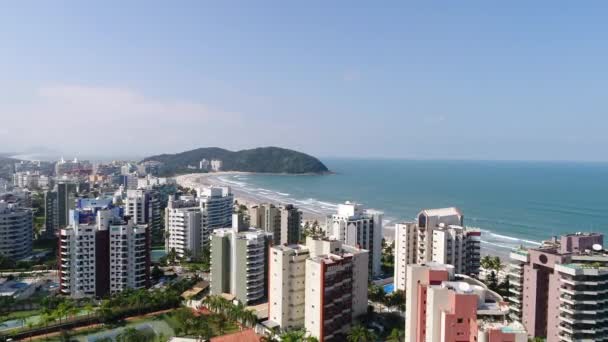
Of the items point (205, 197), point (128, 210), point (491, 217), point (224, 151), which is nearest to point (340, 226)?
point (205, 197)

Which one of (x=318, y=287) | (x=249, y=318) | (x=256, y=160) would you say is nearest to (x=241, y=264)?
(x=249, y=318)

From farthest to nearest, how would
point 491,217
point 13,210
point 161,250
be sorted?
point 491,217, point 161,250, point 13,210

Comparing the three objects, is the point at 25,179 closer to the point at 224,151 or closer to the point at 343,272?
the point at 343,272

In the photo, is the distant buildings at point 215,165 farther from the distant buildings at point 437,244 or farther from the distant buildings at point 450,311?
the distant buildings at point 450,311

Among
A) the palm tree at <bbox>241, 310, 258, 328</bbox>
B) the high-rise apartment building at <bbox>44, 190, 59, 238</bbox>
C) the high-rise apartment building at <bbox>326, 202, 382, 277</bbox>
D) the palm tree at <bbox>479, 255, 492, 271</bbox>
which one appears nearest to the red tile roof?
the palm tree at <bbox>241, 310, 258, 328</bbox>

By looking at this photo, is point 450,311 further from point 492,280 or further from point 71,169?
point 71,169
